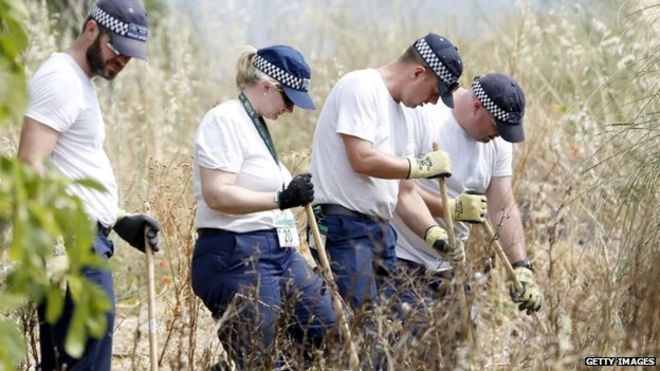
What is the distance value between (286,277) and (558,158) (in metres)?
3.57

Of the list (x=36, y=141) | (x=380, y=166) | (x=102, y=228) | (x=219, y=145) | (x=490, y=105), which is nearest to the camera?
(x=36, y=141)

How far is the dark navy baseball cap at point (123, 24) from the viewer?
511cm

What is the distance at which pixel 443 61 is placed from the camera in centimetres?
606

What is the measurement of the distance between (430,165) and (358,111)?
45cm

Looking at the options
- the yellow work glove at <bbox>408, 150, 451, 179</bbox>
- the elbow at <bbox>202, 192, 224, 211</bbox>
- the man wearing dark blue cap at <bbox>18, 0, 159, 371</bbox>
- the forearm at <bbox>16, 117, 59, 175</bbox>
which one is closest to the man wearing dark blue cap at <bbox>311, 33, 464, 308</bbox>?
the yellow work glove at <bbox>408, 150, 451, 179</bbox>

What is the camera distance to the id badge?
5613 millimetres

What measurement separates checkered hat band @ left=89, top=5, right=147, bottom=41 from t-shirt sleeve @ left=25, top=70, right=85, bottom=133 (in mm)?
281

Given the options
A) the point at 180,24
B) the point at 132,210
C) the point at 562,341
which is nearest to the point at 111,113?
the point at 132,210

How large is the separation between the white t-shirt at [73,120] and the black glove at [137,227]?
37cm

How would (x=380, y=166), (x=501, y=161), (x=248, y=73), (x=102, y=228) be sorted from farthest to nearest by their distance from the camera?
1. (x=501, y=161)
2. (x=380, y=166)
3. (x=248, y=73)
4. (x=102, y=228)

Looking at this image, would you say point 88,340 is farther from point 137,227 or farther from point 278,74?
point 278,74

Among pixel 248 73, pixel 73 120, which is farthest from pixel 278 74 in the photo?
pixel 73 120

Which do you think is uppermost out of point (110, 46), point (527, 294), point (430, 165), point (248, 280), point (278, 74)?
point (110, 46)

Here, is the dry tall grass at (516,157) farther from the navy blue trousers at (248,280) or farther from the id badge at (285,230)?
the id badge at (285,230)
